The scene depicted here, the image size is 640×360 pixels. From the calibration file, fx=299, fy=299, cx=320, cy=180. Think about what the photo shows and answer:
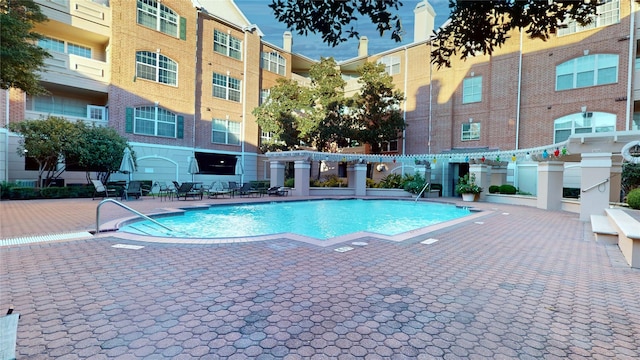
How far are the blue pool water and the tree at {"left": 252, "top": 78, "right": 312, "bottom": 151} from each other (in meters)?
6.94

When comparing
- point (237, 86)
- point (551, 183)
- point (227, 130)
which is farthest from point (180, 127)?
point (551, 183)

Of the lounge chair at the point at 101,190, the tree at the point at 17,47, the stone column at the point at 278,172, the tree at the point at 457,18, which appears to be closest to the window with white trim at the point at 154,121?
the lounge chair at the point at 101,190

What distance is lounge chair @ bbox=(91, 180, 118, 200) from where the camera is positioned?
1336 centimetres

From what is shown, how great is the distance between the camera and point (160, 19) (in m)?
19.8

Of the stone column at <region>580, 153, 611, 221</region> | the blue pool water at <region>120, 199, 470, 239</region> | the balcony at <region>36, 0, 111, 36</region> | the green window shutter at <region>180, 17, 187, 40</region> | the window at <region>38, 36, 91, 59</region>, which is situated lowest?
the blue pool water at <region>120, 199, 470, 239</region>

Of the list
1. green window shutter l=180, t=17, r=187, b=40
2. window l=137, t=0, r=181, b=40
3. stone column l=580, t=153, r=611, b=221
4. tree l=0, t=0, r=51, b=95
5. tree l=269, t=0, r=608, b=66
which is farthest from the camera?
green window shutter l=180, t=17, r=187, b=40

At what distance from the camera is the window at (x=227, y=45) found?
22.9 meters

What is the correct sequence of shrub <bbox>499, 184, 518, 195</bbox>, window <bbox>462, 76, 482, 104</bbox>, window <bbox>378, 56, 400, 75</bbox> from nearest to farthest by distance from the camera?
shrub <bbox>499, 184, 518, 195</bbox> < window <bbox>462, 76, 482, 104</bbox> < window <bbox>378, 56, 400, 75</bbox>

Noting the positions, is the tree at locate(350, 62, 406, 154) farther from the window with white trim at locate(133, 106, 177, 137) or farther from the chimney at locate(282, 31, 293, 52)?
the window with white trim at locate(133, 106, 177, 137)

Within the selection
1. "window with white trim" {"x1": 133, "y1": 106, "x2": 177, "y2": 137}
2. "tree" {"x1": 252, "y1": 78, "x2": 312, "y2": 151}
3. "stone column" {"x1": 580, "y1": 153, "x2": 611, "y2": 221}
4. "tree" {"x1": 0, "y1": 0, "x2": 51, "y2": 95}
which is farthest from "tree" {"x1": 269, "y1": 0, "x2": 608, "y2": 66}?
"window with white trim" {"x1": 133, "y1": 106, "x2": 177, "y2": 137}

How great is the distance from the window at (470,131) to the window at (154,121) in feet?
66.9

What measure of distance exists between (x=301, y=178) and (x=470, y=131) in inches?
501

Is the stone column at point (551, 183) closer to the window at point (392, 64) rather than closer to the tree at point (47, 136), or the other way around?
the window at point (392, 64)

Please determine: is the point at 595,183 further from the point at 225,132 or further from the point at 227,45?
the point at 227,45
